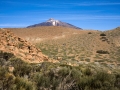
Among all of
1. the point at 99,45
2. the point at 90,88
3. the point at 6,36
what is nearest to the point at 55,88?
the point at 90,88

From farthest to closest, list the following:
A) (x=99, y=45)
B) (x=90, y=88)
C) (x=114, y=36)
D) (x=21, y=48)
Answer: (x=114, y=36), (x=99, y=45), (x=21, y=48), (x=90, y=88)

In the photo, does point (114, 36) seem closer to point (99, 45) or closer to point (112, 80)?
point (99, 45)

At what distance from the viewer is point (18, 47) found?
16547 mm

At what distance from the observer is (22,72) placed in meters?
8.59

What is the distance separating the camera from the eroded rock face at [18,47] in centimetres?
1519

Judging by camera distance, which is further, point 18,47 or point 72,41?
point 72,41

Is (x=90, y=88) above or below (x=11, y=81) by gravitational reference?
below

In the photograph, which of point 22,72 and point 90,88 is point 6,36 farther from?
point 90,88

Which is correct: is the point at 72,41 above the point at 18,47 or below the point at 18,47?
below

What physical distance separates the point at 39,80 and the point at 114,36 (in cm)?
4916

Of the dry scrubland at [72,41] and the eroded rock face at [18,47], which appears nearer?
the eroded rock face at [18,47]

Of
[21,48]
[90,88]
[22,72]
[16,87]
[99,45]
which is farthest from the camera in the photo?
[99,45]

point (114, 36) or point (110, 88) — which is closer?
point (110, 88)

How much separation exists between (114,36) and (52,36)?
19.0m
